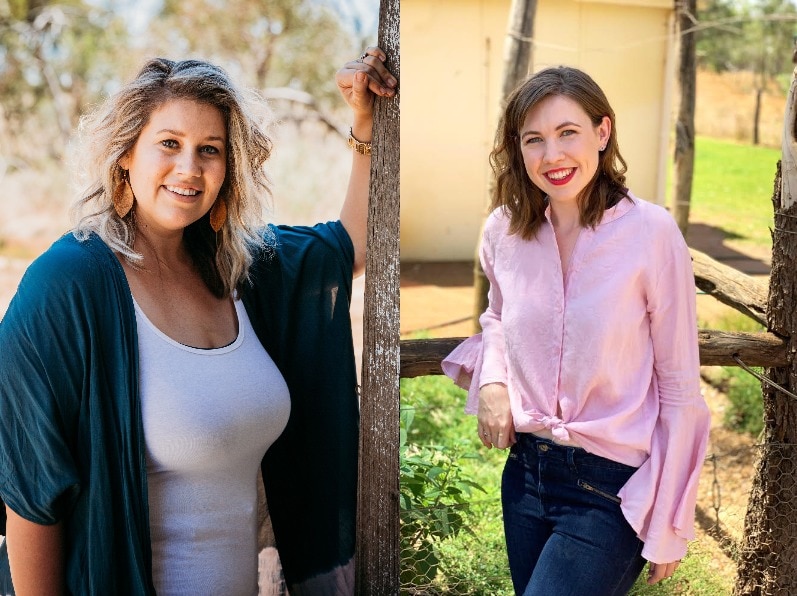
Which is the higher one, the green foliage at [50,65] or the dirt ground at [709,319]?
the green foliage at [50,65]

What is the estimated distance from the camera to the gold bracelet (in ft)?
6.43

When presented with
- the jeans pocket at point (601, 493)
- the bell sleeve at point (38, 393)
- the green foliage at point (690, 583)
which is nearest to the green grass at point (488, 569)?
the green foliage at point (690, 583)

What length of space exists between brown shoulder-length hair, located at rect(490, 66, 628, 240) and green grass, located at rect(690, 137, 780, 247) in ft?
28.0

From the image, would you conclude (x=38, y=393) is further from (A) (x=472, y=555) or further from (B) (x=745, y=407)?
(B) (x=745, y=407)

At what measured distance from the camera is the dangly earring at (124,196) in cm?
185

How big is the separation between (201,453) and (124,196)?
58cm

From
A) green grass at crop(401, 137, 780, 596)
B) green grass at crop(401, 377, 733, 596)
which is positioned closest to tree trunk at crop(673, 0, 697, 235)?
green grass at crop(401, 137, 780, 596)

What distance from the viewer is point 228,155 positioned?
6.31ft

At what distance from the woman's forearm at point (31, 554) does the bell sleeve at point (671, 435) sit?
1.13 m

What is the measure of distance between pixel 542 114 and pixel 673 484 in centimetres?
79

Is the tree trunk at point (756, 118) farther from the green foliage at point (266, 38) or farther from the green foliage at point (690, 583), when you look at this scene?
the green foliage at point (690, 583)

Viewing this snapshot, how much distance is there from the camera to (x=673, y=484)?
5.65ft

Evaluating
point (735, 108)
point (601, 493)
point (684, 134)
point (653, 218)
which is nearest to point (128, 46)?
point (684, 134)

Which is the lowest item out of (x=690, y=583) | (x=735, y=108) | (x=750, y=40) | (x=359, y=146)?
(x=690, y=583)
